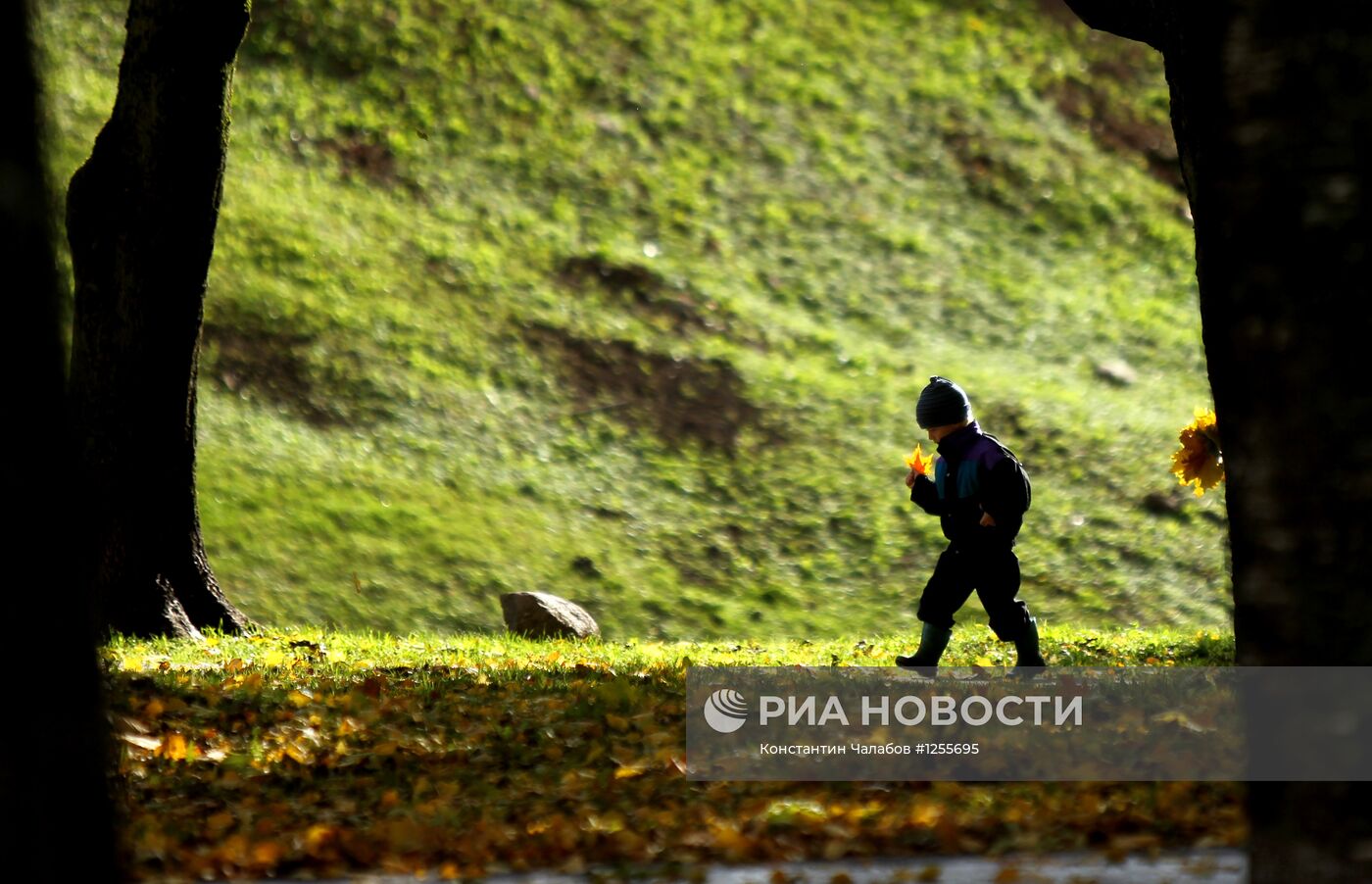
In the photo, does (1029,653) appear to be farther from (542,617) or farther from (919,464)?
(542,617)

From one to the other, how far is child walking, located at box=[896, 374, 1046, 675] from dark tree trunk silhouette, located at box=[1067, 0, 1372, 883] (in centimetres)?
342

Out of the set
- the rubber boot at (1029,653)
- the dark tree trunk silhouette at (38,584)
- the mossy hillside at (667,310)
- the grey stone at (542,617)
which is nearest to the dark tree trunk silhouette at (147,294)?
the grey stone at (542,617)

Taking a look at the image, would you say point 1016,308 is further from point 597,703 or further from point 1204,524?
point 597,703

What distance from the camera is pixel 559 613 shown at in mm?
11000

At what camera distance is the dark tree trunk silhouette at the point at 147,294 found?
349 inches

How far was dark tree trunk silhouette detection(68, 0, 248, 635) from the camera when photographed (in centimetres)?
886

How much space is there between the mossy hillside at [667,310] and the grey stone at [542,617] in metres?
1.75

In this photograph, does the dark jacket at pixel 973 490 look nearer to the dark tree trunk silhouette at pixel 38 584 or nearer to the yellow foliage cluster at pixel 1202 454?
the yellow foliage cluster at pixel 1202 454

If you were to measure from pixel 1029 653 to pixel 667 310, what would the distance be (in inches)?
418

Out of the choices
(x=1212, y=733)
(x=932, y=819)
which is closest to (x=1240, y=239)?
(x=932, y=819)

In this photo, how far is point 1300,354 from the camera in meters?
3.20

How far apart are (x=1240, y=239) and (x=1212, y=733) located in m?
3.36

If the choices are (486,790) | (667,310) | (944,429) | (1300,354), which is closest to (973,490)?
(944,429)

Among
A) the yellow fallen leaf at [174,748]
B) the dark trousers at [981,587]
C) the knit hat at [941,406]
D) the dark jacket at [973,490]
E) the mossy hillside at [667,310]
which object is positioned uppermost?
the mossy hillside at [667,310]
